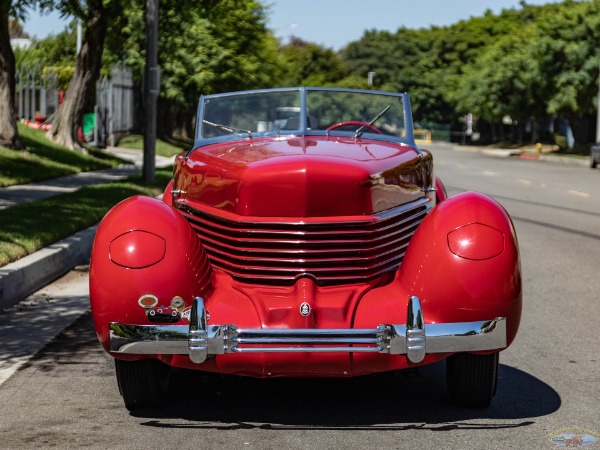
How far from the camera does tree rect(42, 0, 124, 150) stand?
94.8ft

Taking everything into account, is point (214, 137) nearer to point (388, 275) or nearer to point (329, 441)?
point (388, 275)

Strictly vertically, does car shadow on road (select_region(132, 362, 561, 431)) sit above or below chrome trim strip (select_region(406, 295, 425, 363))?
below

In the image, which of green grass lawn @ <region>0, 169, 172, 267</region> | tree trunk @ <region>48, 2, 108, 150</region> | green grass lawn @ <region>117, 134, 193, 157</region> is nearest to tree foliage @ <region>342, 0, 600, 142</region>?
green grass lawn @ <region>117, 134, 193, 157</region>

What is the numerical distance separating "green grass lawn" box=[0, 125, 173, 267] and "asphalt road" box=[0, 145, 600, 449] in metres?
3.09

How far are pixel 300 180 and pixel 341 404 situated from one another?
1.20 metres

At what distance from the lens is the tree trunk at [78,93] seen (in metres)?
30.3

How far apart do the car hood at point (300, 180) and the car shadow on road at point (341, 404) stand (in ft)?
3.25

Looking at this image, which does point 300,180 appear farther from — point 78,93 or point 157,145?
point 157,145

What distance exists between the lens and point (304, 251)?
19.6 ft

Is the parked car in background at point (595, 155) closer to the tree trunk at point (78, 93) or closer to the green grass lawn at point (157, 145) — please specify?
the green grass lawn at point (157, 145)

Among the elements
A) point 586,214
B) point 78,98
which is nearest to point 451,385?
point 586,214

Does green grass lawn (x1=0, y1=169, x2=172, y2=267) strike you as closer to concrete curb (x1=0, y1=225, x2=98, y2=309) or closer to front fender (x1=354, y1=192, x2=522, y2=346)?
concrete curb (x1=0, y1=225, x2=98, y2=309)

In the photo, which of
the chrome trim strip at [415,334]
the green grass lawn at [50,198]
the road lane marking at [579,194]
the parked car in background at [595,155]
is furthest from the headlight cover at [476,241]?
the parked car in background at [595,155]

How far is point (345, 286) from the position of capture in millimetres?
6027
